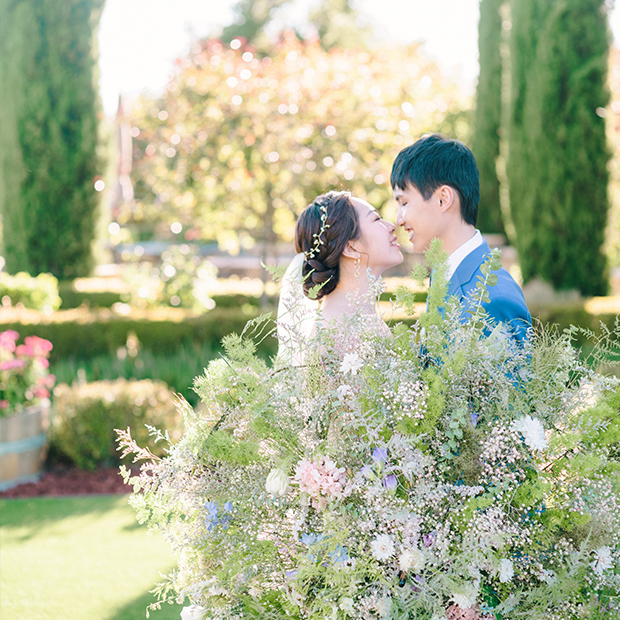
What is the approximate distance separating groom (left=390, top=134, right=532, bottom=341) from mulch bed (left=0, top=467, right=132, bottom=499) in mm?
3736

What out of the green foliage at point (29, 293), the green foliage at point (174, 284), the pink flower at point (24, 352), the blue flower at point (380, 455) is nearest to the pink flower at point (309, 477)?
the blue flower at point (380, 455)

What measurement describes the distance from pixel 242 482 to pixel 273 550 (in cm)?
17

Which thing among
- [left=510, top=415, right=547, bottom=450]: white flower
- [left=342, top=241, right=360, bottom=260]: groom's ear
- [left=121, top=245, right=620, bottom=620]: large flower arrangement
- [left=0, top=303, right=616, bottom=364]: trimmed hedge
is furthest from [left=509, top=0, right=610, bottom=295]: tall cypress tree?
[left=510, top=415, right=547, bottom=450]: white flower

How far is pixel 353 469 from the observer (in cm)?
142

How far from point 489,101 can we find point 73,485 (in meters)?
15.1

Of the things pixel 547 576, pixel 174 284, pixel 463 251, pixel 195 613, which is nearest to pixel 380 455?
pixel 547 576

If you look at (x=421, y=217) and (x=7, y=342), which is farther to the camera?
(x=7, y=342)

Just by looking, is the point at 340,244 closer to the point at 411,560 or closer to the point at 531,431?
the point at 531,431

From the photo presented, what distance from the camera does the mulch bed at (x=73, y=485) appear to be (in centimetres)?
512

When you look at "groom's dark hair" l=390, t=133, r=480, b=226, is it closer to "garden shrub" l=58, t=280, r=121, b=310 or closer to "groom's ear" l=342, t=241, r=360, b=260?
"groom's ear" l=342, t=241, r=360, b=260

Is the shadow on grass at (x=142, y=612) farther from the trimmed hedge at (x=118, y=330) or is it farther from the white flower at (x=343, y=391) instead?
the trimmed hedge at (x=118, y=330)

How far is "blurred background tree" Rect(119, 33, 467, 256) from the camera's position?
8.88 m

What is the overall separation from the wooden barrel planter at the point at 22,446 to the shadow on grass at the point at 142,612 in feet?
7.53

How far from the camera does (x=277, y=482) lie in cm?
142
